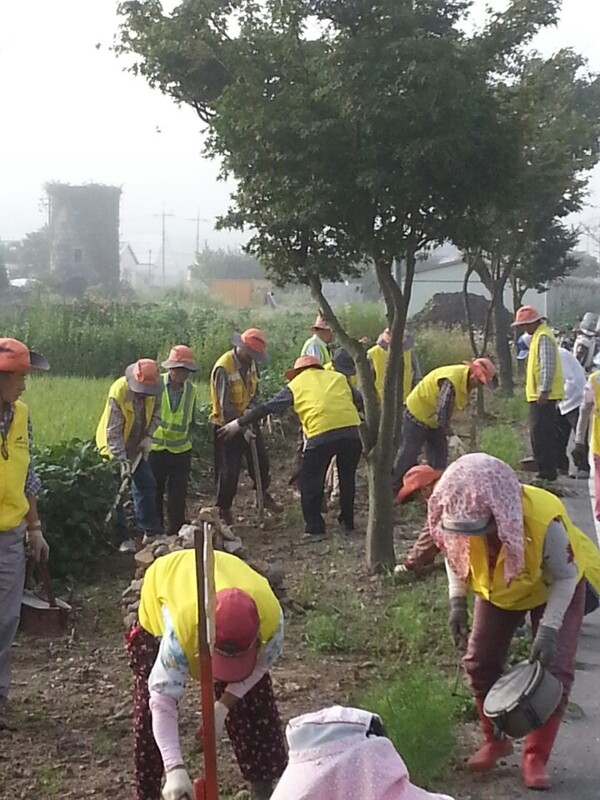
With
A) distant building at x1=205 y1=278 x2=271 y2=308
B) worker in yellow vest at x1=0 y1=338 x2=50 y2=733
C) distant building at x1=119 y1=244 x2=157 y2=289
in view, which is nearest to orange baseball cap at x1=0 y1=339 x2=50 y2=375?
worker in yellow vest at x1=0 y1=338 x2=50 y2=733

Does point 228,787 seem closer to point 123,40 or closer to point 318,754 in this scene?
point 318,754

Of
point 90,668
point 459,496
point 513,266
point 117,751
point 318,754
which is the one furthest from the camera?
point 513,266

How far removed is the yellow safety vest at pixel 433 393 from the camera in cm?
1045

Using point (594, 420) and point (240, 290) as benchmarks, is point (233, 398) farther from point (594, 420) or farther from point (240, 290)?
point (240, 290)

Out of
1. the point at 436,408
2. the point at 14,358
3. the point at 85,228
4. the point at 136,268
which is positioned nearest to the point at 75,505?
the point at 436,408

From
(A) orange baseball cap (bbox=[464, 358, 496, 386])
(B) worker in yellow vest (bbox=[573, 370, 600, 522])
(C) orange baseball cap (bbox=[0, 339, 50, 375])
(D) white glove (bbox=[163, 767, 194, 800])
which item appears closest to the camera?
(D) white glove (bbox=[163, 767, 194, 800])

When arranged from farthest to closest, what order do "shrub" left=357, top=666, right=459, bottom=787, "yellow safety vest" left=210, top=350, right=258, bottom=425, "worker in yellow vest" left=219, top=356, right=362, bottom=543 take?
"yellow safety vest" left=210, top=350, right=258, bottom=425
"worker in yellow vest" left=219, top=356, right=362, bottom=543
"shrub" left=357, top=666, right=459, bottom=787

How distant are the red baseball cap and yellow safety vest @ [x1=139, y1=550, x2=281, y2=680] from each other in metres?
0.10

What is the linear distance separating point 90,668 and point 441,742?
7.94ft

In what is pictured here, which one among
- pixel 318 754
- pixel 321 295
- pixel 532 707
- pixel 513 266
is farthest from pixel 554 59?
pixel 318 754

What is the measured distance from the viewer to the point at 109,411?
9320mm

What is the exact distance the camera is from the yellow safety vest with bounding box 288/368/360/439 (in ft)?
32.4

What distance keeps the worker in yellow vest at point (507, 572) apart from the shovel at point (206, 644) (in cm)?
160

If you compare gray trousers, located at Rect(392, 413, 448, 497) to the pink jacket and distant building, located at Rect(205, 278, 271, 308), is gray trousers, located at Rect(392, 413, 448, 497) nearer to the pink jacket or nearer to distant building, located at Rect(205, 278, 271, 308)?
the pink jacket
